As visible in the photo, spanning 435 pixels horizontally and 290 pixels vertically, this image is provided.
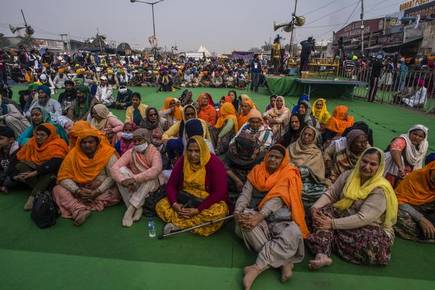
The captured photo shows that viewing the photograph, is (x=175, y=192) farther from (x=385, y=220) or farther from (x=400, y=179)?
(x=400, y=179)

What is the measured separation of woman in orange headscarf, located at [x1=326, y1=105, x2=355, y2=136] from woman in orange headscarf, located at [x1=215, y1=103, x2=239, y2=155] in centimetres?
176

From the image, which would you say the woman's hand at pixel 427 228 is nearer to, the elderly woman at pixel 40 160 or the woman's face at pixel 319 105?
the woman's face at pixel 319 105

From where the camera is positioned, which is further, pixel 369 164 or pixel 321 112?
pixel 321 112

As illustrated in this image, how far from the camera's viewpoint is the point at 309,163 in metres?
3.41

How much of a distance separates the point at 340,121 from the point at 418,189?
2349 millimetres

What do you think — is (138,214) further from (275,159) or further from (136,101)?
(136,101)

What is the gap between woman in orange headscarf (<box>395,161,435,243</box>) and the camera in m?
2.87

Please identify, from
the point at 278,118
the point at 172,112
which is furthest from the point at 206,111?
the point at 278,118

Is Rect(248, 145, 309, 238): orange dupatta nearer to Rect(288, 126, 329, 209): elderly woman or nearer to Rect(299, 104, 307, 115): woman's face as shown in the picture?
Rect(288, 126, 329, 209): elderly woman

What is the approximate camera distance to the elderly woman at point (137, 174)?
3217mm

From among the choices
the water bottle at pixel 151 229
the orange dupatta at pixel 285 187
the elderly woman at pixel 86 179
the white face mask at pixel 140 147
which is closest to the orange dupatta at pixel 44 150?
the elderly woman at pixel 86 179

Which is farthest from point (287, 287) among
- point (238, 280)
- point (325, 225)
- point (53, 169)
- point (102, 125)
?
point (102, 125)

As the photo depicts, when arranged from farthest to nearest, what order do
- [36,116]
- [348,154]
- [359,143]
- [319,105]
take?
[319,105], [36,116], [348,154], [359,143]

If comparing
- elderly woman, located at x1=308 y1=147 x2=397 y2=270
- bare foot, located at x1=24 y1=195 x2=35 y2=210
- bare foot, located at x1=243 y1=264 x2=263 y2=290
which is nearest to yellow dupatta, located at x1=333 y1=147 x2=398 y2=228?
elderly woman, located at x1=308 y1=147 x2=397 y2=270
